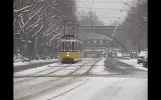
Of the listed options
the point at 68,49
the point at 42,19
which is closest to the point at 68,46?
the point at 68,49

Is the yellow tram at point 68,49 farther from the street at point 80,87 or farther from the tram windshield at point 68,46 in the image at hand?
the street at point 80,87

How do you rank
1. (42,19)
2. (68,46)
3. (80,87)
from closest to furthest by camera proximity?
(80,87) < (68,46) < (42,19)

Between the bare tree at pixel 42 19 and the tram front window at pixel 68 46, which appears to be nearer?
the tram front window at pixel 68 46

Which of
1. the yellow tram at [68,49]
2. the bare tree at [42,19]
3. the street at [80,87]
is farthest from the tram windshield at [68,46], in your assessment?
the street at [80,87]

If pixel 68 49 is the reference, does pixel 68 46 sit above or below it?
above

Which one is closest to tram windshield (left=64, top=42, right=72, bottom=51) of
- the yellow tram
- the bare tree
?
the yellow tram

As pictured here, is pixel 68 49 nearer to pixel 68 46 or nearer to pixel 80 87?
pixel 68 46

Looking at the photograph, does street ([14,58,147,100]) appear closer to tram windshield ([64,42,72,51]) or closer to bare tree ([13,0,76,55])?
bare tree ([13,0,76,55])

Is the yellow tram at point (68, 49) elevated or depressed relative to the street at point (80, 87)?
elevated

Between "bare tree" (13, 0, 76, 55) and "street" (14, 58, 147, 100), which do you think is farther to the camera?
"bare tree" (13, 0, 76, 55)

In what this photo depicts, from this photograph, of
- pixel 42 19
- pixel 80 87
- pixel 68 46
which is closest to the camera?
pixel 80 87
